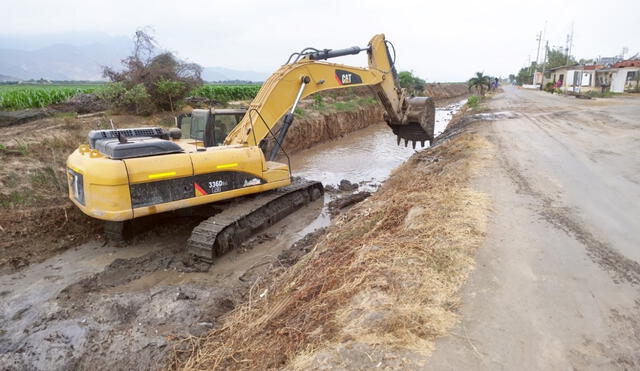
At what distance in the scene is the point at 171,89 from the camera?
1398 cm

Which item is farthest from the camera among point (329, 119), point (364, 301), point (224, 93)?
point (224, 93)

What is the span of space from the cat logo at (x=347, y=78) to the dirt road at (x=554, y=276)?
3452mm

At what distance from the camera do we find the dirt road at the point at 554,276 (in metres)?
2.71

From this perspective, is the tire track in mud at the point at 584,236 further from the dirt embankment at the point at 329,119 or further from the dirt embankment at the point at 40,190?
the dirt embankment at the point at 329,119

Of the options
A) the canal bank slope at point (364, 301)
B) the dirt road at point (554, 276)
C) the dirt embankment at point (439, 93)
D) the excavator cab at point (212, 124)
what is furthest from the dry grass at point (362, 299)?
the dirt embankment at point (439, 93)

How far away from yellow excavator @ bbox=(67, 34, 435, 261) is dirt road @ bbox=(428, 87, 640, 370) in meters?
3.68

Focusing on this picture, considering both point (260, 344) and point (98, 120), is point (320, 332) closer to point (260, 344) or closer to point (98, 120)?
point (260, 344)

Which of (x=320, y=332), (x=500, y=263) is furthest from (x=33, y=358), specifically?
(x=500, y=263)

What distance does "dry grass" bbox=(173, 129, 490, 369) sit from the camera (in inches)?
111

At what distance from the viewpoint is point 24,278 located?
216 inches

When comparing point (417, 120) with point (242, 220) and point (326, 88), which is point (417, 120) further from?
point (242, 220)

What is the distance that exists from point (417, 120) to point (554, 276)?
6.56m

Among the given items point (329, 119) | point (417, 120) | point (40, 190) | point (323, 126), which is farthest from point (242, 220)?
point (329, 119)

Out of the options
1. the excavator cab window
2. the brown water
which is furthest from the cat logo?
the brown water
